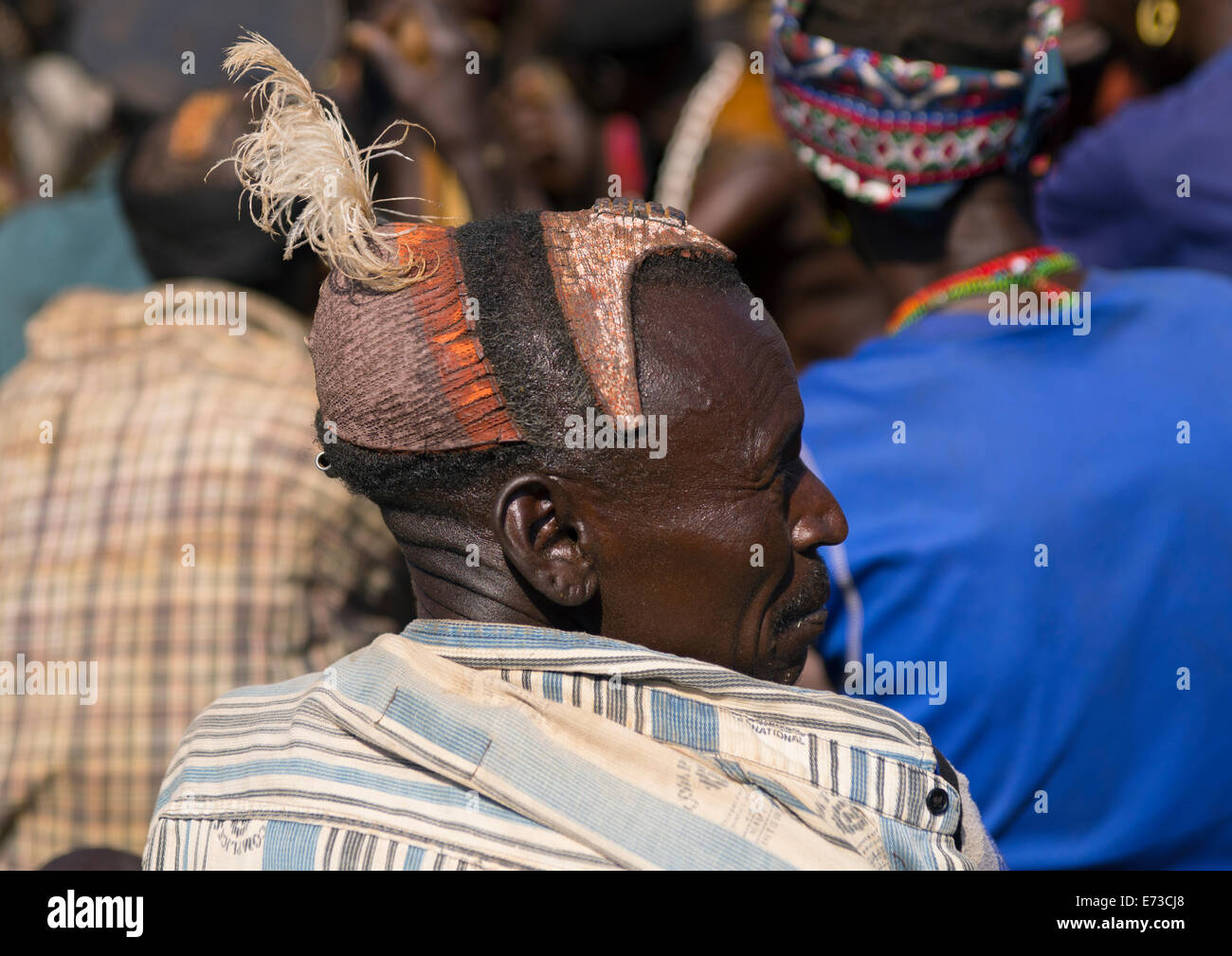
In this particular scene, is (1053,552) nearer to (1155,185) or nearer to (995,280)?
(995,280)

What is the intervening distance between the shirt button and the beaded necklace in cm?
127

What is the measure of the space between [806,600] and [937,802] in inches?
11.9

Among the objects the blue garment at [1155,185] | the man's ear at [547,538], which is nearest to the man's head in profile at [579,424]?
the man's ear at [547,538]

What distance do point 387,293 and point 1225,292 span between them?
1.75 meters

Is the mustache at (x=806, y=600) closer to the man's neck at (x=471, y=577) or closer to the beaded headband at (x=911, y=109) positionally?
the man's neck at (x=471, y=577)

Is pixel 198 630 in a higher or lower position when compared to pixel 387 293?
lower

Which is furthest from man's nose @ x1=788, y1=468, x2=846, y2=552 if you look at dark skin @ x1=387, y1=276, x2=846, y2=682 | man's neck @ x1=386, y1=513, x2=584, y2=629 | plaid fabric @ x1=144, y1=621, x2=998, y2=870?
man's neck @ x1=386, y1=513, x2=584, y2=629

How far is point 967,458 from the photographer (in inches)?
92.7

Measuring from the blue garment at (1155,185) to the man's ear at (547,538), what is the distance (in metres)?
2.10

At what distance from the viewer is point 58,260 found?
4398 millimetres

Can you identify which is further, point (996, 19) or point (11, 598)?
point (11, 598)

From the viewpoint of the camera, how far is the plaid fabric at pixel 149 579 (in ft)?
9.01
